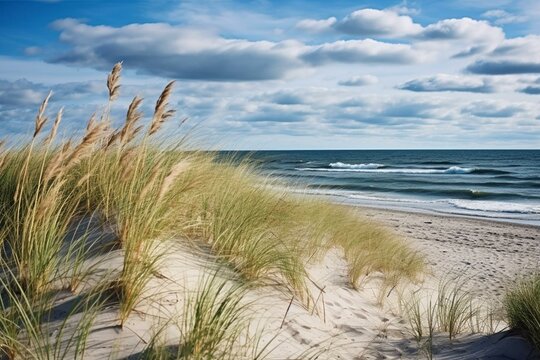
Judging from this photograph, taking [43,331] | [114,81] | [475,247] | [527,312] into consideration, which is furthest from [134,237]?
[475,247]

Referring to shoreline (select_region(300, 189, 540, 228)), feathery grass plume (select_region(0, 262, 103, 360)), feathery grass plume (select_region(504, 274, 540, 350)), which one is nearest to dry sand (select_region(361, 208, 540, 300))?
shoreline (select_region(300, 189, 540, 228))

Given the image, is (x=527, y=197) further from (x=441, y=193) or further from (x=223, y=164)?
(x=223, y=164)

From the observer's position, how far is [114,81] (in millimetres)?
4430

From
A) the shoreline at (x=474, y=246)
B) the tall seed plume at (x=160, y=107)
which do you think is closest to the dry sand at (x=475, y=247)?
the shoreline at (x=474, y=246)

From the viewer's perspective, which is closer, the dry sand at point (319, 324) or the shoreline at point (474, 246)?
the dry sand at point (319, 324)

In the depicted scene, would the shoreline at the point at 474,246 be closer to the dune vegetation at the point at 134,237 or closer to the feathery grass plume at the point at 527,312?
the dune vegetation at the point at 134,237

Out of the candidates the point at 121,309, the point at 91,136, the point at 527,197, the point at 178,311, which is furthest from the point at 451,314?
the point at 527,197

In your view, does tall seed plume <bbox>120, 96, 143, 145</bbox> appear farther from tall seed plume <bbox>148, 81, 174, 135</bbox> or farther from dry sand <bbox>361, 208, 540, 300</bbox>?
dry sand <bbox>361, 208, 540, 300</bbox>

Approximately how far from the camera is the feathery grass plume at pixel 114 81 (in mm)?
4367

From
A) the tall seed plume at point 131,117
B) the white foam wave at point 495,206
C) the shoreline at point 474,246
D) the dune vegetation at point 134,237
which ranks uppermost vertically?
the tall seed plume at point 131,117

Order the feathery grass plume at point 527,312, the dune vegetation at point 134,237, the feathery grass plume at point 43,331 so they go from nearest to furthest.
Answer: the feathery grass plume at point 43,331, the dune vegetation at point 134,237, the feathery grass plume at point 527,312

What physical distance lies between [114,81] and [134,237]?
176cm

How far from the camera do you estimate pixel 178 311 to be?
324 centimetres

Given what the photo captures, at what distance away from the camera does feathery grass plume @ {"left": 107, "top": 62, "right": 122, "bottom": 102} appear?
172 inches
